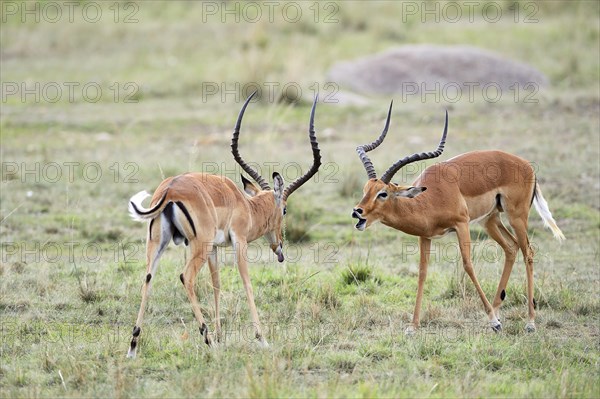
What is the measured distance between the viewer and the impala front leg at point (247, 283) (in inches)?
249

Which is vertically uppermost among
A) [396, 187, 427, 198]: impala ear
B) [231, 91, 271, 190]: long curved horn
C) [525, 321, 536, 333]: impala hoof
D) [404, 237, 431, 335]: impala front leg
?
[231, 91, 271, 190]: long curved horn

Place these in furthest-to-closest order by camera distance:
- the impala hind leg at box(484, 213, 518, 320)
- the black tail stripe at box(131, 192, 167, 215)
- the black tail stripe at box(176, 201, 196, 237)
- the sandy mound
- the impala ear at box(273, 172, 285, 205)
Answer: the sandy mound
the impala hind leg at box(484, 213, 518, 320)
the impala ear at box(273, 172, 285, 205)
the black tail stripe at box(176, 201, 196, 237)
the black tail stripe at box(131, 192, 167, 215)

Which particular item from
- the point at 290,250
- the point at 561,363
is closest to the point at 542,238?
the point at 290,250

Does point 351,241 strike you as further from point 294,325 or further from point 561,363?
point 561,363

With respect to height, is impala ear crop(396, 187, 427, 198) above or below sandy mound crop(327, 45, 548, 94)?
below

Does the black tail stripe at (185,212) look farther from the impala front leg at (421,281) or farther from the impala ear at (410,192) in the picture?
the impala front leg at (421,281)

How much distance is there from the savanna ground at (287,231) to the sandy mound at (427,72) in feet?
1.87

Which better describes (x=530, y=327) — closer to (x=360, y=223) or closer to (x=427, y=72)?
(x=360, y=223)

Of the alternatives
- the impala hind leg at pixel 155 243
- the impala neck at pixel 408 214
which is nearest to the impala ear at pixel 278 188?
the impala neck at pixel 408 214

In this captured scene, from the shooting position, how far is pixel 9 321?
22.8ft

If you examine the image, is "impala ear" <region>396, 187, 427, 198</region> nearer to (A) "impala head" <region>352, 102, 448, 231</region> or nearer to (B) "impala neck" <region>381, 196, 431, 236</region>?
(A) "impala head" <region>352, 102, 448, 231</region>

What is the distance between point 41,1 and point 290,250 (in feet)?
54.0

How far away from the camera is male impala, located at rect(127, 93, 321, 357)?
19.6ft

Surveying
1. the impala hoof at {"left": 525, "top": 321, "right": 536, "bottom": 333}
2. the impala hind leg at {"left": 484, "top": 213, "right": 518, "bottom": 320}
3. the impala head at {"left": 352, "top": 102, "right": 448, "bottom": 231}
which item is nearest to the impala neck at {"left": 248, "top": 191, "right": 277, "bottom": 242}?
the impala head at {"left": 352, "top": 102, "right": 448, "bottom": 231}
